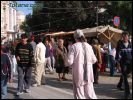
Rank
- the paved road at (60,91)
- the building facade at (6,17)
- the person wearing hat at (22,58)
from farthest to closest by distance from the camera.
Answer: the building facade at (6,17), the person wearing hat at (22,58), the paved road at (60,91)

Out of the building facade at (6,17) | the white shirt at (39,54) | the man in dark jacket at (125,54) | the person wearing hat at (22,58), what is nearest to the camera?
the man in dark jacket at (125,54)

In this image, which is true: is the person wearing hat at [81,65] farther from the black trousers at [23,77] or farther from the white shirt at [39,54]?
the white shirt at [39,54]

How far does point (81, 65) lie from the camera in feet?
29.2

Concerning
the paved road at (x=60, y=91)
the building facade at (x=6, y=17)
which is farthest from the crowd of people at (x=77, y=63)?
the building facade at (x=6, y=17)

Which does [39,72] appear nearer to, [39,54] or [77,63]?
[39,54]

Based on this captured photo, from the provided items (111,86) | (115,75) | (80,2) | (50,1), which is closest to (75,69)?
(111,86)

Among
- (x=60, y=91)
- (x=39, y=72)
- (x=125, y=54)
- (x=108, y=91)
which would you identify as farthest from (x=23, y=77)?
(x=125, y=54)

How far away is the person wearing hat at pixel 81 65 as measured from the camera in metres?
8.89

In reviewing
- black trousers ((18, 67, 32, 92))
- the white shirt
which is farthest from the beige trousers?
black trousers ((18, 67, 32, 92))

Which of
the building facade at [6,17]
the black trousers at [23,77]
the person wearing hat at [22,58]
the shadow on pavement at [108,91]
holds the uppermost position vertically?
the building facade at [6,17]

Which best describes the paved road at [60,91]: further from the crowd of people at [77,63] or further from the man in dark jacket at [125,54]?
the man in dark jacket at [125,54]

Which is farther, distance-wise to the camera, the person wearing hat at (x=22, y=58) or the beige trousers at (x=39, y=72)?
the beige trousers at (x=39, y=72)

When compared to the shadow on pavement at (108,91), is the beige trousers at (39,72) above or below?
above

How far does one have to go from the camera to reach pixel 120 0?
614 inches
